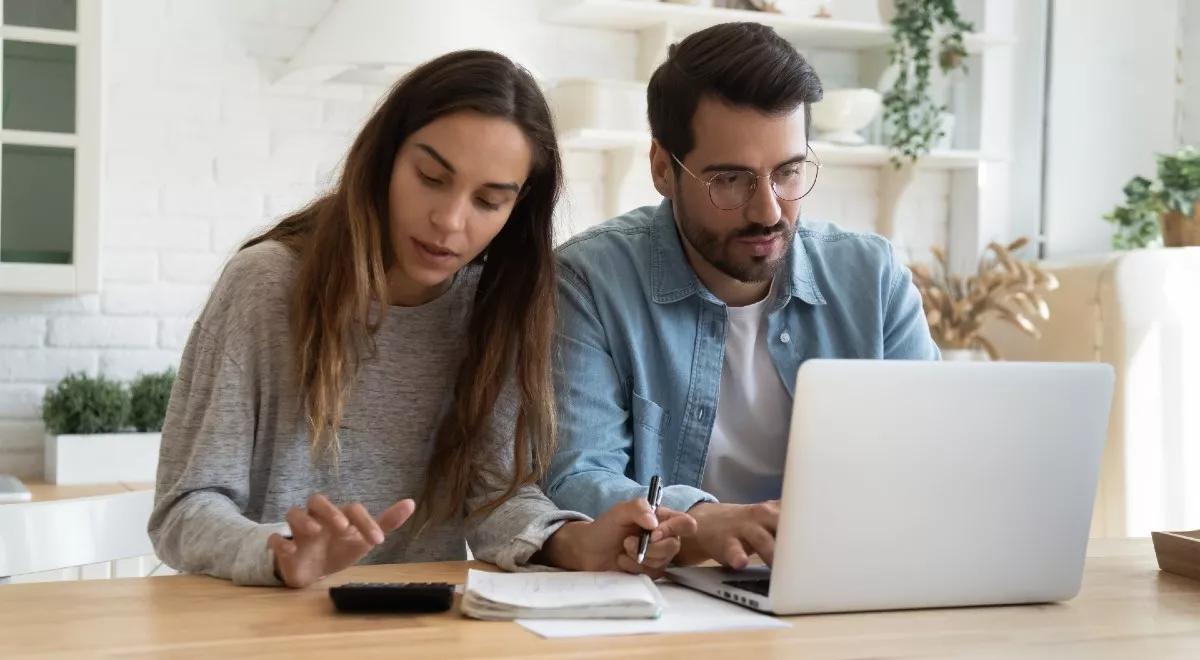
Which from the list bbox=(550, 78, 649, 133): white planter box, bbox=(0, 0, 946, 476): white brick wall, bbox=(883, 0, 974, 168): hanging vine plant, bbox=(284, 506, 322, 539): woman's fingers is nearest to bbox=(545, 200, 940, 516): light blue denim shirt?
bbox=(284, 506, 322, 539): woman's fingers

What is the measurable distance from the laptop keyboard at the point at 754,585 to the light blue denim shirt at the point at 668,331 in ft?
1.28

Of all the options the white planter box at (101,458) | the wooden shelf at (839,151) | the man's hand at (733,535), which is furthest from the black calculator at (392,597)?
the wooden shelf at (839,151)

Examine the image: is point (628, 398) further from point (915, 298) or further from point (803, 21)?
point (803, 21)

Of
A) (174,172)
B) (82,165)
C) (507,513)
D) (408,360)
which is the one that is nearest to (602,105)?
(174,172)

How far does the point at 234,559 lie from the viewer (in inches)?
54.1

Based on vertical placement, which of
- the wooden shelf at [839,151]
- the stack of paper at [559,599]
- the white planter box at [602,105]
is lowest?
the stack of paper at [559,599]

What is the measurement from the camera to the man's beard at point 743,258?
1817 millimetres

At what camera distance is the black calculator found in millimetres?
1219

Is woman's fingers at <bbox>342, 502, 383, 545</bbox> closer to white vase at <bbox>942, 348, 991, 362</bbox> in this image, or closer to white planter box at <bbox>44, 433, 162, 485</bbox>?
white planter box at <bbox>44, 433, 162, 485</bbox>

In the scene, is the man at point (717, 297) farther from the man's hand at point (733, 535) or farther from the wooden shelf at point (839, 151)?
the wooden shelf at point (839, 151)

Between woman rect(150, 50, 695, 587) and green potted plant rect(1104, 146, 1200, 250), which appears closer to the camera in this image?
woman rect(150, 50, 695, 587)

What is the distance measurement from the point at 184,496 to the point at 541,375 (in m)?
0.44

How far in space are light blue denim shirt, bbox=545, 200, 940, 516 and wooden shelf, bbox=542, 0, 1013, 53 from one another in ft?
4.92

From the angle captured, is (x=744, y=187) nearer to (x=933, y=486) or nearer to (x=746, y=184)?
(x=746, y=184)
